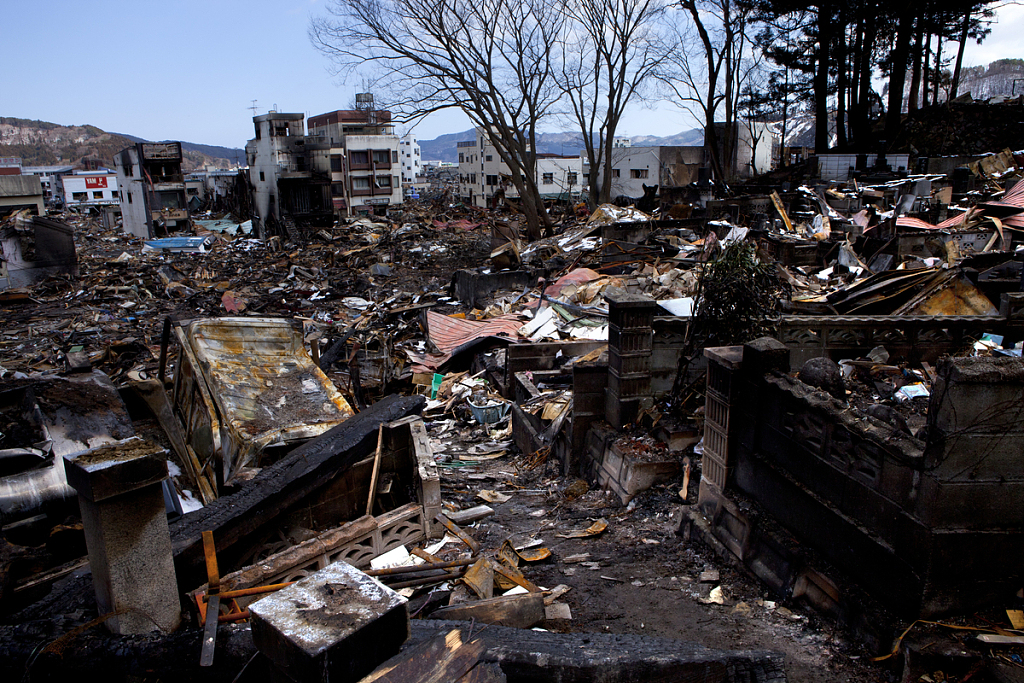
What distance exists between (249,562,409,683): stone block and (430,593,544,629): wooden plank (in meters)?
1.73

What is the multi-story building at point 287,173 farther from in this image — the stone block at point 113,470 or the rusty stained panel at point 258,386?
the stone block at point 113,470

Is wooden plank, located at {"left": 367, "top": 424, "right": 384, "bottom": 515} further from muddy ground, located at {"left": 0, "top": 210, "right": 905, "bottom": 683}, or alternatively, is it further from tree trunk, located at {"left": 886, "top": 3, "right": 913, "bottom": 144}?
tree trunk, located at {"left": 886, "top": 3, "right": 913, "bottom": 144}

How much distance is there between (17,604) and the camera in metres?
4.96

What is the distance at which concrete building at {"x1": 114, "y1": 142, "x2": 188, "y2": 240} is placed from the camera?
145ft

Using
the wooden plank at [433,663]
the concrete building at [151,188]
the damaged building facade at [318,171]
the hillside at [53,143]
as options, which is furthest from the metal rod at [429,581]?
the hillside at [53,143]

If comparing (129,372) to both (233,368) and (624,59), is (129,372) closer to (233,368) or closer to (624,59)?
(233,368)

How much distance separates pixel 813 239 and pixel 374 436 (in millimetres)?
13312

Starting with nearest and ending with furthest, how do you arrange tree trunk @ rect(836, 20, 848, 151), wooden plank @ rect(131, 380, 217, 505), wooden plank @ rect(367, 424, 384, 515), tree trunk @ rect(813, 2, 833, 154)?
1. wooden plank @ rect(367, 424, 384, 515)
2. wooden plank @ rect(131, 380, 217, 505)
3. tree trunk @ rect(813, 2, 833, 154)
4. tree trunk @ rect(836, 20, 848, 151)

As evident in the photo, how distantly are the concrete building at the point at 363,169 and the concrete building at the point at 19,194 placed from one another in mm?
20345

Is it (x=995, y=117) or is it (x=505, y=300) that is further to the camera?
(x=995, y=117)

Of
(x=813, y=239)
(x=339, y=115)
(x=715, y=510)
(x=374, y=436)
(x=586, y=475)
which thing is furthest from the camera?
(x=339, y=115)

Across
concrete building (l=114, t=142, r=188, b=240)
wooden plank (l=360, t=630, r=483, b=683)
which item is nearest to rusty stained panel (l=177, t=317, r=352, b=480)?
wooden plank (l=360, t=630, r=483, b=683)

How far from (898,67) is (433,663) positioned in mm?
Answer: 33938

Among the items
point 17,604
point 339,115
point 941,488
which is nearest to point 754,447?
point 941,488
